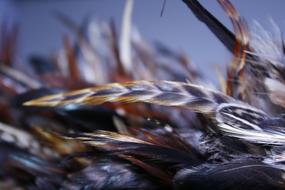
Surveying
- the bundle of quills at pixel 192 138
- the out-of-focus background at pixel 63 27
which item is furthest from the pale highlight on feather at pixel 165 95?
the out-of-focus background at pixel 63 27

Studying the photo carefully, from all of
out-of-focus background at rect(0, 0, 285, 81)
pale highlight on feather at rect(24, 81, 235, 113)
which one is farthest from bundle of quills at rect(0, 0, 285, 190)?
out-of-focus background at rect(0, 0, 285, 81)

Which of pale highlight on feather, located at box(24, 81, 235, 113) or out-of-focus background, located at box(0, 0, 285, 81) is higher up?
out-of-focus background, located at box(0, 0, 285, 81)

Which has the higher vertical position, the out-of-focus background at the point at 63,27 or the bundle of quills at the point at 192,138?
the out-of-focus background at the point at 63,27

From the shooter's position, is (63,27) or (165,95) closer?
(165,95)

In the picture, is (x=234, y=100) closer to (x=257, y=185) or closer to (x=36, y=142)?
(x=257, y=185)

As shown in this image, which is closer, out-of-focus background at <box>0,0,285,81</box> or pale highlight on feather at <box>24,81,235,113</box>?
pale highlight on feather at <box>24,81,235,113</box>

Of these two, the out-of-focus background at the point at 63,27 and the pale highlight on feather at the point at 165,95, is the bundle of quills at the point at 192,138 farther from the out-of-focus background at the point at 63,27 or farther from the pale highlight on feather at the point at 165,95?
the out-of-focus background at the point at 63,27

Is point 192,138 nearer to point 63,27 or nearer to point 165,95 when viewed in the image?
point 165,95

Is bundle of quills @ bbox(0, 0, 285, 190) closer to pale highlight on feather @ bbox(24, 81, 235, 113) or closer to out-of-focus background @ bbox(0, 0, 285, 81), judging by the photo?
pale highlight on feather @ bbox(24, 81, 235, 113)

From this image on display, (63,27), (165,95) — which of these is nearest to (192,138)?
(165,95)

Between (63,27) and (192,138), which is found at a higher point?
(63,27)

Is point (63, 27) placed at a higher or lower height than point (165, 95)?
higher
